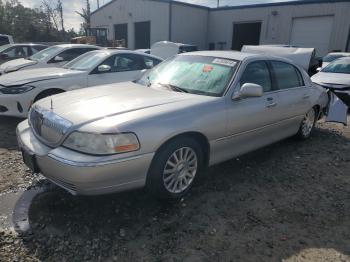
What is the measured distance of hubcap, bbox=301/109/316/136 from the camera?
5.49m

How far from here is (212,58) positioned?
4227 mm

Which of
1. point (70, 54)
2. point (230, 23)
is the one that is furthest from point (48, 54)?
point (230, 23)

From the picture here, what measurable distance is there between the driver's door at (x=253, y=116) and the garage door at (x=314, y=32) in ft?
64.6

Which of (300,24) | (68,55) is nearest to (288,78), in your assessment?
(68,55)

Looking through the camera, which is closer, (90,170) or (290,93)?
(90,170)

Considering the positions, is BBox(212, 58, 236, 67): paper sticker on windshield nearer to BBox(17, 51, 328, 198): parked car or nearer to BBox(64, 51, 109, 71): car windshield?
BBox(17, 51, 328, 198): parked car

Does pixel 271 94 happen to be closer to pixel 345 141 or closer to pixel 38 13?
pixel 345 141

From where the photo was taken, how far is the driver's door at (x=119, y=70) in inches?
257

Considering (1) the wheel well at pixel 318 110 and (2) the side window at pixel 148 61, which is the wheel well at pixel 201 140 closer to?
(1) the wheel well at pixel 318 110

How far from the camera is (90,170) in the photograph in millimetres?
2703

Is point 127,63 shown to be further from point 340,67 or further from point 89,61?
point 340,67

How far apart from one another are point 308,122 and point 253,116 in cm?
211

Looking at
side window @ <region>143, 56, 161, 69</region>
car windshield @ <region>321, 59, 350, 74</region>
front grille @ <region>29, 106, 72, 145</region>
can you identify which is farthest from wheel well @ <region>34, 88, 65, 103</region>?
car windshield @ <region>321, 59, 350, 74</region>

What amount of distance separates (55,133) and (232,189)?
2094mm
